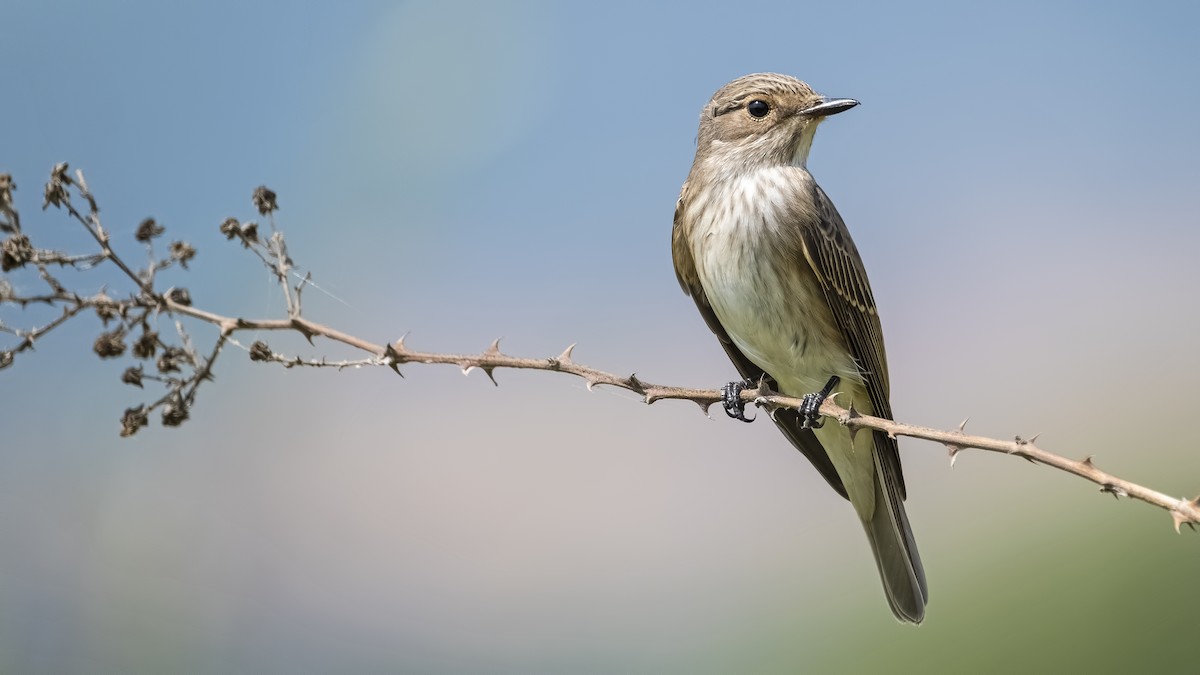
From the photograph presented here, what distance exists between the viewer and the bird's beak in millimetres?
3645

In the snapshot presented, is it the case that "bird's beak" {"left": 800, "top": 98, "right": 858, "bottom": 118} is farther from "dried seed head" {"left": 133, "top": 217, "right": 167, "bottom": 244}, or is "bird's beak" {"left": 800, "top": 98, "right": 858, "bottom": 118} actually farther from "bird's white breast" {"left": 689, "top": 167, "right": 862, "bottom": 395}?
"dried seed head" {"left": 133, "top": 217, "right": 167, "bottom": 244}

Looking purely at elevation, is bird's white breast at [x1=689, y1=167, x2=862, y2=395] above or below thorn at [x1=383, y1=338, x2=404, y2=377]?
above

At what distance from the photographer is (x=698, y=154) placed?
4.24 meters

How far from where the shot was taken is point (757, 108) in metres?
3.98

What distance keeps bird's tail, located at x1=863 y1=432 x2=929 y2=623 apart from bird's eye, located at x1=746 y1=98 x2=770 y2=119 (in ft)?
4.42

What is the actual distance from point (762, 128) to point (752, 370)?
932mm

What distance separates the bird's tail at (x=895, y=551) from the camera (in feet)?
12.3

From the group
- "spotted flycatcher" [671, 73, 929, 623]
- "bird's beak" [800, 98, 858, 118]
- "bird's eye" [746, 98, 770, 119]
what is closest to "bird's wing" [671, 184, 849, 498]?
"spotted flycatcher" [671, 73, 929, 623]

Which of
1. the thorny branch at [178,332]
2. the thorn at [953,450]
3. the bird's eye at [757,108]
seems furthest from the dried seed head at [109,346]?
the bird's eye at [757,108]

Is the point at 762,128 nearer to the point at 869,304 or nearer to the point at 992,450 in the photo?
the point at 869,304

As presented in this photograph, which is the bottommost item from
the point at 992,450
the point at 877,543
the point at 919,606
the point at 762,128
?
the point at 992,450

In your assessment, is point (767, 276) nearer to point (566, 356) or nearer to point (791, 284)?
point (791, 284)

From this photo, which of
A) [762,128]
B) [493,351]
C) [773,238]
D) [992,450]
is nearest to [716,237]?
[773,238]

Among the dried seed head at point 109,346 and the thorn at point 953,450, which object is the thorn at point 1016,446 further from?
the dried seed head at point 109,346
